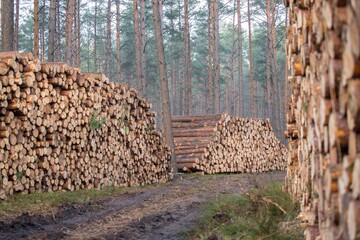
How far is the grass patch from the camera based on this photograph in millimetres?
7707

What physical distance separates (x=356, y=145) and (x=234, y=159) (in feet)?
54.0

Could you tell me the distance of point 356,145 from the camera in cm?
253

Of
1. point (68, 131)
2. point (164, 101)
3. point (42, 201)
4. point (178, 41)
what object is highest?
point (178, 41)

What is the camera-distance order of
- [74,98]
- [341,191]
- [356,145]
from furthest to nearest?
[74,98] < [341,191] < [356,145]

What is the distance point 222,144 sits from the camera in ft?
59.9

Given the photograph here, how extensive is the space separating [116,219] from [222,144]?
36.3ft

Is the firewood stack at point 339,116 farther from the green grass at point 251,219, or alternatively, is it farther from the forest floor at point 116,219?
the forest floor at point 116,219

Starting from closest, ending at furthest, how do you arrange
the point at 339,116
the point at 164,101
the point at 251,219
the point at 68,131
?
the point at 339,116 < the point at 251,219 < the point at 68,131 < the point at 164,101

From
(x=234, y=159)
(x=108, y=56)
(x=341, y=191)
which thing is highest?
(x=108, y=56)

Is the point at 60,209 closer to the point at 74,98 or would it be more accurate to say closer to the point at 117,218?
the point at 117,218

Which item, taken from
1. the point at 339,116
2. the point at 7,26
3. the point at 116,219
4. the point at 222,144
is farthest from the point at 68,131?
the point at 222,144

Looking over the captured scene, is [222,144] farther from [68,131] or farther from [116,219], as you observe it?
[116,219]

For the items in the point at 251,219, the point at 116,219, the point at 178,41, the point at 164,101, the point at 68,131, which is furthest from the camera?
the point at 178,41

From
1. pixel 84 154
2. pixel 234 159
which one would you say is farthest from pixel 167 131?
pixel 84 154
